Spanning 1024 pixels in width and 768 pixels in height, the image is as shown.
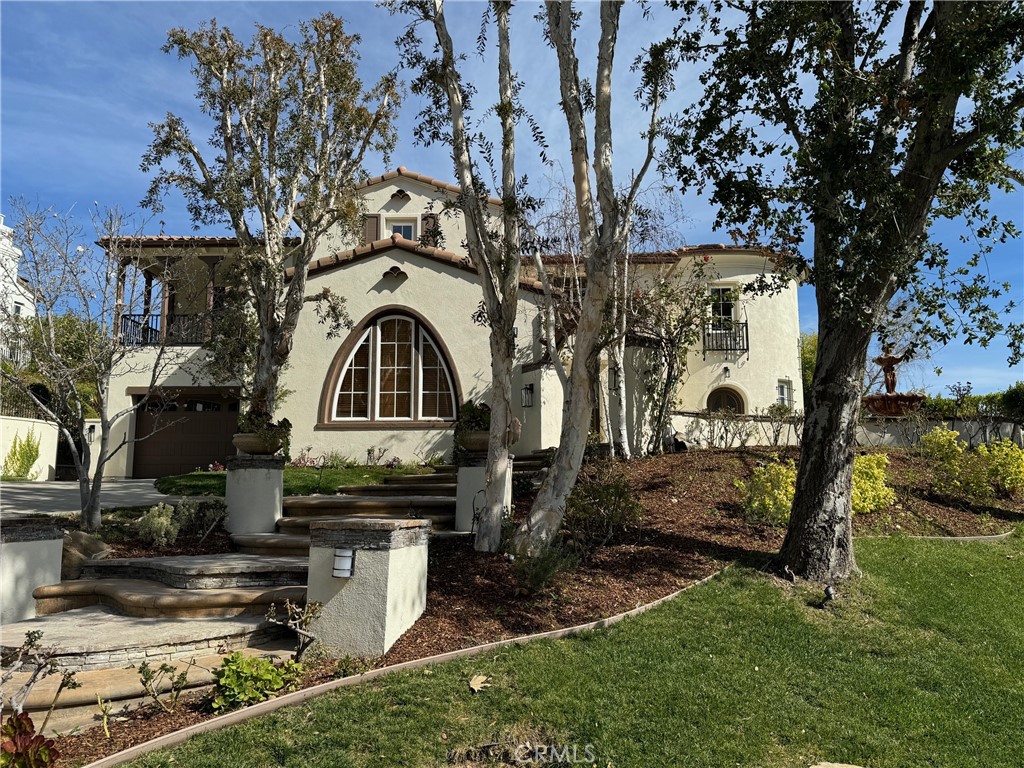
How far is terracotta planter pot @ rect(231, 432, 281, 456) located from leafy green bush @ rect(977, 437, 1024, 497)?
34.8 ft

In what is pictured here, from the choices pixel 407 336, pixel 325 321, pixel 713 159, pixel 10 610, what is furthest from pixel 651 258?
pixel 10 610

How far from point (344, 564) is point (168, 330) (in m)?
14.6

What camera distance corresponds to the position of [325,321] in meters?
15.2

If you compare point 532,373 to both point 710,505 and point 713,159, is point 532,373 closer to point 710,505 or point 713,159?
point 710,505

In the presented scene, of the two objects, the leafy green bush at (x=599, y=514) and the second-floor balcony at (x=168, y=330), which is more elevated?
the second-floor balcony at (x=168, y=330)

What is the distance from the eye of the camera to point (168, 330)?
17.8m

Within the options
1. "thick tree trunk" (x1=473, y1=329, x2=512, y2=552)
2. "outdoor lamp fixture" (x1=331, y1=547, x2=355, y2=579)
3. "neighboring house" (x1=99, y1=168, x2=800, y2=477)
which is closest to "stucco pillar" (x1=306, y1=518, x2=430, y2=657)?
"outdoor lamp fixture" (x1=331, y1=547, x2=355, y2=579)

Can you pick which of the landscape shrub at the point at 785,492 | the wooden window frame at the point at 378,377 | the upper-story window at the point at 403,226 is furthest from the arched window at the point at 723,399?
the landscape shrub at the point at 785,492

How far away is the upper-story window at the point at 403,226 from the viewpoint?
68.9 ft

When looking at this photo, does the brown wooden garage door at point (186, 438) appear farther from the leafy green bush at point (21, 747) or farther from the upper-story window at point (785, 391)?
the leafy green bush at point (21, 747)

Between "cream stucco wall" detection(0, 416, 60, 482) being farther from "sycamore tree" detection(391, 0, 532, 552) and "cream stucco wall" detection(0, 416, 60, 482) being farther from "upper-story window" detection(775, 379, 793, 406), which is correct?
"upper-story window" detection(775, 379, 793, 406)

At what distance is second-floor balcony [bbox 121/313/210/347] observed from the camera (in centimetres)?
1029

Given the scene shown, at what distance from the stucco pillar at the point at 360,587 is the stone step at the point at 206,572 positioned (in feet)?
4.00

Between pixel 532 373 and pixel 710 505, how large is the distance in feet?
17.6
